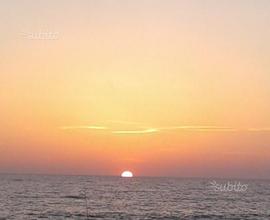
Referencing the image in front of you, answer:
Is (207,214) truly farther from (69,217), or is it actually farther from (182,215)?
(69,217)

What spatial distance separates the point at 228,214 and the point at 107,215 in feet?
60.1

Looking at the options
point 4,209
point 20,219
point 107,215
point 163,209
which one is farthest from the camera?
point 163,209

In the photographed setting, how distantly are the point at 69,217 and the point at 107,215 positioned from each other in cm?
592

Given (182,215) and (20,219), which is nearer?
(20,219)

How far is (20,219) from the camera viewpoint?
53.7 meters

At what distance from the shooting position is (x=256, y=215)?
217ft

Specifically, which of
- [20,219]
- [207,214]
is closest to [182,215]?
[207,214]

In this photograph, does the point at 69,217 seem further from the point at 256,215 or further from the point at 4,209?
the point at 256,215

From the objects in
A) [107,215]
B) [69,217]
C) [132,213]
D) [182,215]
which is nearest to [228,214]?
[182,215]

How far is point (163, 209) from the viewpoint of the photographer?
69.9 m

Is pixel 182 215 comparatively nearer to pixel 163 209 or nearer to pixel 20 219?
pixel 163 209

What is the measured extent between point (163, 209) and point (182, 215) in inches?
301

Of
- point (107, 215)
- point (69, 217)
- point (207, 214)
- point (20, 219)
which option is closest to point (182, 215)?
point (207, 214)

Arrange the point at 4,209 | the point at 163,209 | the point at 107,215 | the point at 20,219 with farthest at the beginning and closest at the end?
1. the point at 163,209
2. the point at 4,209
3. the point at 107,215
4. the point at 20,219
